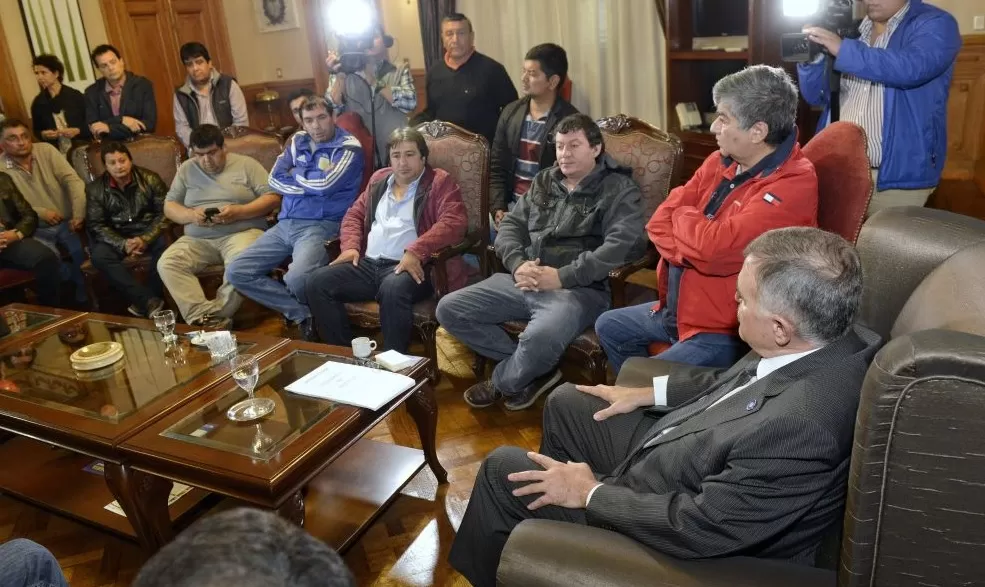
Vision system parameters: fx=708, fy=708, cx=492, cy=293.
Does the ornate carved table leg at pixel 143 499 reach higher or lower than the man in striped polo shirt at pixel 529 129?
lower

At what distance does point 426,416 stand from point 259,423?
1.68 ft

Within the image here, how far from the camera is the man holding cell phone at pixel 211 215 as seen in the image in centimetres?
357

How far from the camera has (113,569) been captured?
204 centimetres

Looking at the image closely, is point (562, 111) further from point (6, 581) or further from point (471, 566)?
point (6, 581)

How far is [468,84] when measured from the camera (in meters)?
3.87

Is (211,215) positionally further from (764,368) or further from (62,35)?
(62,35)

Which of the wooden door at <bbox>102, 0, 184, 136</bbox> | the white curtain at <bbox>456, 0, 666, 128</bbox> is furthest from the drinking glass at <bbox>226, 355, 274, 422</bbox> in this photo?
the wooden door at <bbox>102, 0, 184, 136</bbox>

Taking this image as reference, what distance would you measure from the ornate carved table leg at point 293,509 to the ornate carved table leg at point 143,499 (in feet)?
1.28

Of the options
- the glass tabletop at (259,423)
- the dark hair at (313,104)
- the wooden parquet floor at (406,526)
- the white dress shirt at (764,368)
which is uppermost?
the dark hair at (313,104)

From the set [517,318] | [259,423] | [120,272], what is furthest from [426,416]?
[120,272]

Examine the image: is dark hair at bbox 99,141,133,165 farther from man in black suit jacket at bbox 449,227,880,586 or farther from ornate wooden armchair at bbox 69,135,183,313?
man in black suit jacket at bbox 449,227,880,586

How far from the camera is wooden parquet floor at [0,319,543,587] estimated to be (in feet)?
6.41

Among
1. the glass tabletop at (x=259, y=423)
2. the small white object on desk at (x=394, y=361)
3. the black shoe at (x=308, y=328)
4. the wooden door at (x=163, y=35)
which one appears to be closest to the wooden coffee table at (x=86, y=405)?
the glass tabletop at (x=259, y=423)

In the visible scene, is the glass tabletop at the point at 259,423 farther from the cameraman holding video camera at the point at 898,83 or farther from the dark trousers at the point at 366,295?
the cameraman holding video camera at the point at 898,83
